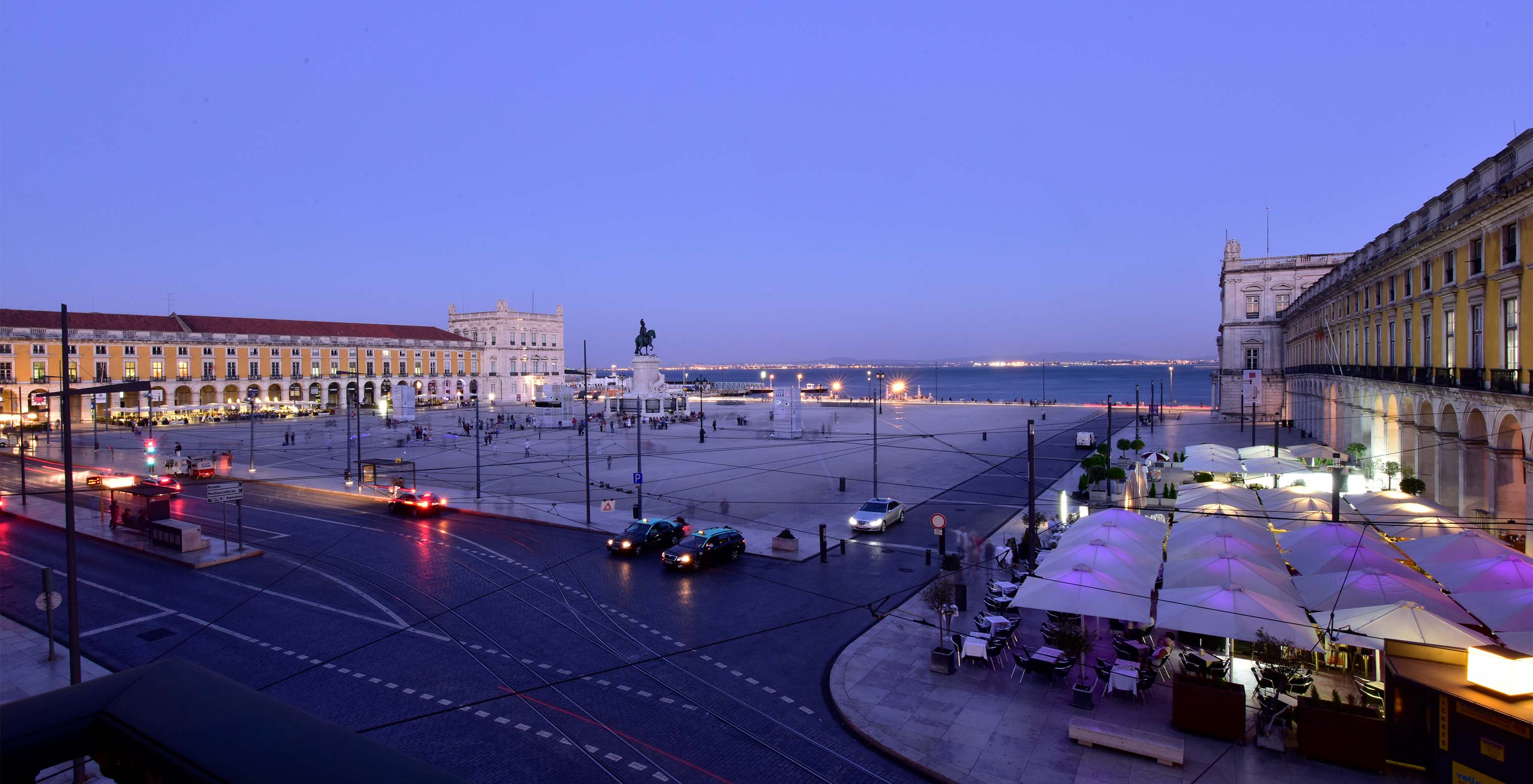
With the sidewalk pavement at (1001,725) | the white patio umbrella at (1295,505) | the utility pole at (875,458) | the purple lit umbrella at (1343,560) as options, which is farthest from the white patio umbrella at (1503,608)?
the utility pole at (875,458)

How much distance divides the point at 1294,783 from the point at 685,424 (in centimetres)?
6772

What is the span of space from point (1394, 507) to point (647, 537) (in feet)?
69.5

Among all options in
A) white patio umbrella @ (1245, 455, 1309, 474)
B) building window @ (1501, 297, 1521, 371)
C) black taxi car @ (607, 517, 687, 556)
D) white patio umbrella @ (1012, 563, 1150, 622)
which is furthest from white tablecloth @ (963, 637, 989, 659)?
white patio umbrella @ (1245, 455, 1309, 474)

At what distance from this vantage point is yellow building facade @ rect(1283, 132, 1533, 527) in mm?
19547

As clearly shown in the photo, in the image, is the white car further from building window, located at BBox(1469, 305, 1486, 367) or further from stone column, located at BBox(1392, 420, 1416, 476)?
stone column, located at BBox(1392, 420, 1416, 476)

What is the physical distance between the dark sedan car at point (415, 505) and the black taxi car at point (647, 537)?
10303mm

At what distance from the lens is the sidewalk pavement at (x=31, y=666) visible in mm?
13289

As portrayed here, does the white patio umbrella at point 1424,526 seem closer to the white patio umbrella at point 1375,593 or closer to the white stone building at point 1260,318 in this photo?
the white patio umbrella at point 1375,593

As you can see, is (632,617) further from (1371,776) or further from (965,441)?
(965,441)

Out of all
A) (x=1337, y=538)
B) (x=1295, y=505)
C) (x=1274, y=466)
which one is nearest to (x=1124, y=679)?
(x=1337, y=538)

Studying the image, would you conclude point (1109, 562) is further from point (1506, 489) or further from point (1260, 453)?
point (1260, 453)

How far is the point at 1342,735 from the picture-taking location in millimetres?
10539

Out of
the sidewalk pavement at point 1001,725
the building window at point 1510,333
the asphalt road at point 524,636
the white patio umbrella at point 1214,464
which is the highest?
the building window at point 1510,333

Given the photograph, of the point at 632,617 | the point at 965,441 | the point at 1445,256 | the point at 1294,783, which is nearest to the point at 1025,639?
the point at 1294,783
